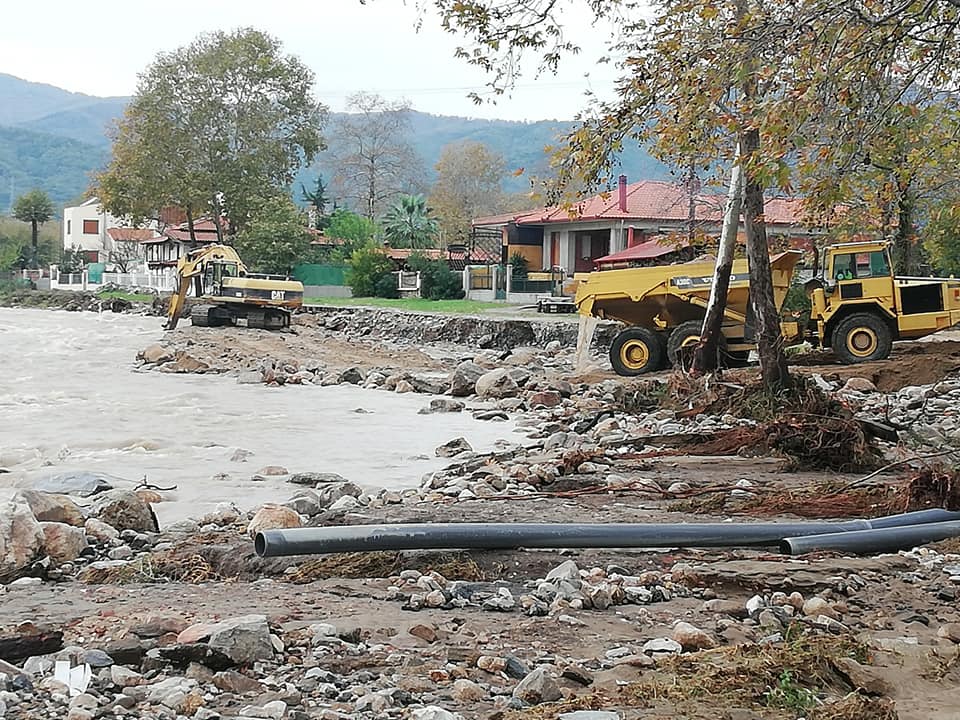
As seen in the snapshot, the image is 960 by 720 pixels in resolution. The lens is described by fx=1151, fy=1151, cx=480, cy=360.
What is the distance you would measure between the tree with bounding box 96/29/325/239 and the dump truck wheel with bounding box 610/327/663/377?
43.2 metres

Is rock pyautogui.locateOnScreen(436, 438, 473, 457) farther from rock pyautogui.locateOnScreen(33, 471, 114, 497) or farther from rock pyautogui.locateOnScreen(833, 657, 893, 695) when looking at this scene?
rock pyautogui.locateOnScreen(833, 657, 893, 695)

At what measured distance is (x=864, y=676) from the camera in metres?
4.61

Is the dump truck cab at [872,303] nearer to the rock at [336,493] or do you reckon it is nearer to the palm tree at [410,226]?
the rock at [336,493]

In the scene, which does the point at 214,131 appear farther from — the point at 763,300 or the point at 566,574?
the point at 566,574

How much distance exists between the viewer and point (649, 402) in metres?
15.7

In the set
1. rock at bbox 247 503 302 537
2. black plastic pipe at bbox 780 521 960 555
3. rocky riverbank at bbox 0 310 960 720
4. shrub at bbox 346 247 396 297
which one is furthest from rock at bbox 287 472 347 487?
shrub at bbox 346 247 396 297

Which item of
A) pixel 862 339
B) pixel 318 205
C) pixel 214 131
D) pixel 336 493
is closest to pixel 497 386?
pixel 862 339

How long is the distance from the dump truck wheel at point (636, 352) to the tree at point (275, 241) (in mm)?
38205

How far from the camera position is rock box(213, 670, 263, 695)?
448 centimetres

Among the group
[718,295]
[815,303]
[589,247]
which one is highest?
[589,247]

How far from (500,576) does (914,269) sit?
78.6ft

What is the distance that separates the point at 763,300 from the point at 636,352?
5849mm

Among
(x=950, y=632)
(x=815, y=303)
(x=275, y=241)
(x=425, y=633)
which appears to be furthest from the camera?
(x=275, y=241)

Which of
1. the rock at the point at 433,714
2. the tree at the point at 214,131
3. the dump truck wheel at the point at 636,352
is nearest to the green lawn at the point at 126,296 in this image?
the tree at the point at 214,131
